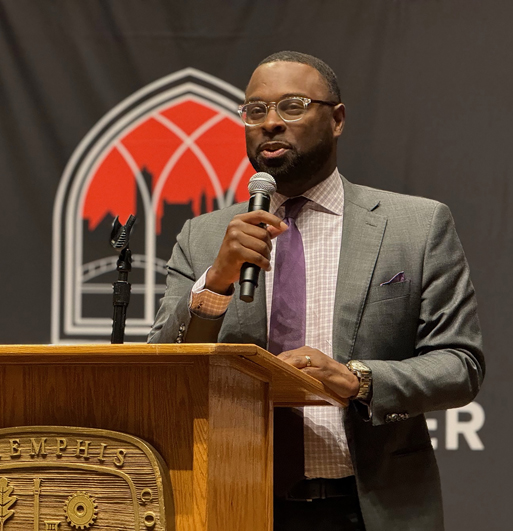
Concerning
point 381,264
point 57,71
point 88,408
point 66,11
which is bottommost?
point 88,408

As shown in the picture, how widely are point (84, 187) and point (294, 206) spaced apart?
142cm

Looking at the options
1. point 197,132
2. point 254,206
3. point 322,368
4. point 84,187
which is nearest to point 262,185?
point 254,206

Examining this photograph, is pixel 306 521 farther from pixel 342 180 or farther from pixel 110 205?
pixel 110 205

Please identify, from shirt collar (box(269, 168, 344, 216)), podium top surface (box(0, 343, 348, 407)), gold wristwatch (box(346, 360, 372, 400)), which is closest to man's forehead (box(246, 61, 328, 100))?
shirt collar (box(269, 168, 344, 216))

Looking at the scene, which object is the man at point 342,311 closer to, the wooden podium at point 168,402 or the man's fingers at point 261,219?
the man's fingers at point 261,219

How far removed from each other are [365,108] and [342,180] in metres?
1.07

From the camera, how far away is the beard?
219 centimetres

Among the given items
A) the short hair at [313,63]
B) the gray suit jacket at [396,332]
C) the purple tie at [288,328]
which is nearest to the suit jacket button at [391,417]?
the gray suit jacket at [396,332]

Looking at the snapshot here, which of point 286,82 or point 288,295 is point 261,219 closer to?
point 288,295

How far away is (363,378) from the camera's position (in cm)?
178

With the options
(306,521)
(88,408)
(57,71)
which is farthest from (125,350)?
(57,71)

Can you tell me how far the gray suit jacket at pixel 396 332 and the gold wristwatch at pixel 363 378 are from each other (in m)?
0.02

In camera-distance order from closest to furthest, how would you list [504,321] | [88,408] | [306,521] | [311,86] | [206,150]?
[88,408] → [306,521] → [311,86] → [504,321] → [206,150]

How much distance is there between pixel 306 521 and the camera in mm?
1941
